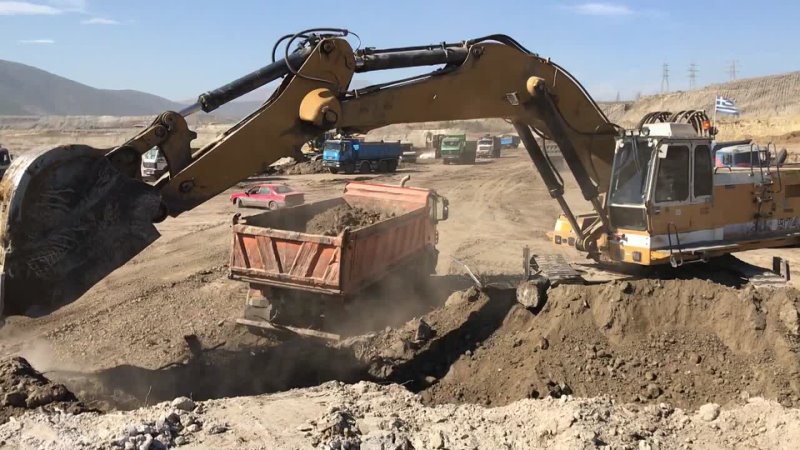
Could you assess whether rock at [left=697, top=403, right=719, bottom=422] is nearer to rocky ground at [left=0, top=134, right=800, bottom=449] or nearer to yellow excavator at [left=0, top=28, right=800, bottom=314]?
rocky ground at [left=0, top=134, right=800, bottom=449]

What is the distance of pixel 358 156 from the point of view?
40.7 meters

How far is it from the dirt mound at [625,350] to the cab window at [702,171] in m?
1.58

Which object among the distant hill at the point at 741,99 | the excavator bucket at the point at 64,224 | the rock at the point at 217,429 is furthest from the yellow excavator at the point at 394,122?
the distant hill at the point at 741,99

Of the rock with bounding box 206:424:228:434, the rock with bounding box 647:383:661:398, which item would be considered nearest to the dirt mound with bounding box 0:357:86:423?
the rock with bounding box 206:424:228:434

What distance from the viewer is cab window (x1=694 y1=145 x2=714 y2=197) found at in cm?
921

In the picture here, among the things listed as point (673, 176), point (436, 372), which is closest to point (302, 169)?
point (673, 176)

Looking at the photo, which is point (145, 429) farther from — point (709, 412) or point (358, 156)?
point (358, 156)

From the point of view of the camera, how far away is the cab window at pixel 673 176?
353 inches

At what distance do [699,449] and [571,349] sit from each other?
2103 mm

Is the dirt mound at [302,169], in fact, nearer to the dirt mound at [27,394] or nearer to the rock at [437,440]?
the dirt mound at [27,394]

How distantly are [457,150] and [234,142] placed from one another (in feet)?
139

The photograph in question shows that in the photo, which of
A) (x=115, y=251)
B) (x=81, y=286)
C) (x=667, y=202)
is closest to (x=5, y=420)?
(x=81, y=286)

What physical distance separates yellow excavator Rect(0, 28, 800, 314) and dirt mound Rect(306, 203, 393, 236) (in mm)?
3065

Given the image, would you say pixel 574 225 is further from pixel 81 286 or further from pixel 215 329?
pixel 81 286
